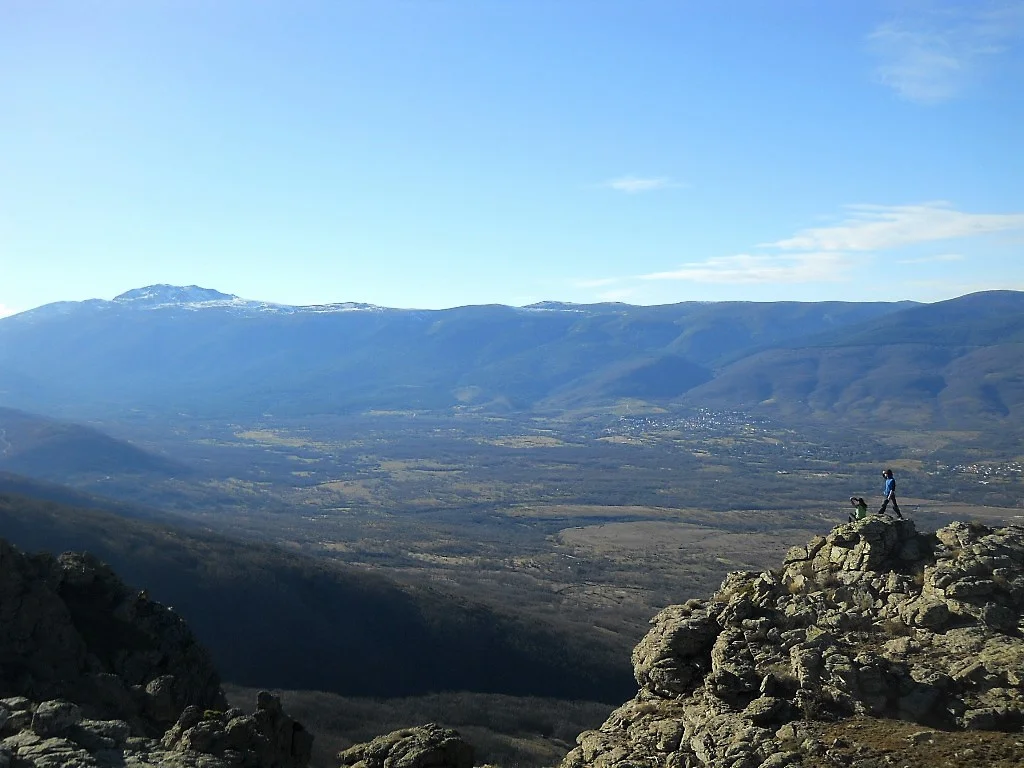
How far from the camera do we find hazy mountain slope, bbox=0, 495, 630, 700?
192ft

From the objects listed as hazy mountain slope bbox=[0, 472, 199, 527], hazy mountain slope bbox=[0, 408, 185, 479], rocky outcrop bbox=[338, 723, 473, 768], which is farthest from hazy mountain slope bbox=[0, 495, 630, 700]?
hazy mountain slope bbox=[0, 408, 185, 479]

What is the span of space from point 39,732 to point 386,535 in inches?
4424

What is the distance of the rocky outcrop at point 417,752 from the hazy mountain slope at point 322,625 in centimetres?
3763

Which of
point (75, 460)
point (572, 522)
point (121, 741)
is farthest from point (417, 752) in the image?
point (75, 460)

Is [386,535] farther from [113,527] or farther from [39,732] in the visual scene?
[39,732]

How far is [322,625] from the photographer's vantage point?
65.0 metres

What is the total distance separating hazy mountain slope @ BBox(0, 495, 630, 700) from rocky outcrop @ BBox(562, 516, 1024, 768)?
40812 millimetres

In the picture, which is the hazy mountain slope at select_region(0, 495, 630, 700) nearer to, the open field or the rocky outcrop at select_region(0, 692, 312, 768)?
the open field

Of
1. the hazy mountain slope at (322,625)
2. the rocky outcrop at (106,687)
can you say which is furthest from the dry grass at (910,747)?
the hazy mountain slope at (322,625)

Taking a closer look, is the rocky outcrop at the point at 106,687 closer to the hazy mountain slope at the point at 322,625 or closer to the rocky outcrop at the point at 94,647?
the rocky outcrop at the point at 94,647

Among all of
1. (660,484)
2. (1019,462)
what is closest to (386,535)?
(660,484)

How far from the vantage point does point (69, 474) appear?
17762 centimetres

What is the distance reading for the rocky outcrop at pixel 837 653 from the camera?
51.5 feet

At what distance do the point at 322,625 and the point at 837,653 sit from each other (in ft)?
175
